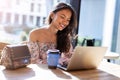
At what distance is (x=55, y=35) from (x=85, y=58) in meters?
0.67

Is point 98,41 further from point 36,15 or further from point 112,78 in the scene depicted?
point 112,78

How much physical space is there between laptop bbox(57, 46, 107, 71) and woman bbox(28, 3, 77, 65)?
30cm

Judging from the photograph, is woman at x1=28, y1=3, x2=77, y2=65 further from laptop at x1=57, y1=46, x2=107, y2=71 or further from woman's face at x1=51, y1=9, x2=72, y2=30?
laptop at x1=57, y1=46, x2=107, y2=71

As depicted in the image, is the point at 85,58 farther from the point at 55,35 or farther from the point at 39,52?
the point at 55,35

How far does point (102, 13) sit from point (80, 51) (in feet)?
7.54

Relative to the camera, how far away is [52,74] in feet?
4.71

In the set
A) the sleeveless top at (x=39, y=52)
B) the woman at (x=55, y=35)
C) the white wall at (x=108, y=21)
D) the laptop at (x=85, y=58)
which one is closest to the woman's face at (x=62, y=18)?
the woman at (x=55, y=35)

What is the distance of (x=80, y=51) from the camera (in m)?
1.53

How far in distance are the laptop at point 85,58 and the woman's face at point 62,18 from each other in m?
0.52

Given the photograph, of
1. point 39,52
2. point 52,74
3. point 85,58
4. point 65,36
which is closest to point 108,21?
point 65,36

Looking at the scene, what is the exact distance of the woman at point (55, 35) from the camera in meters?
2.00

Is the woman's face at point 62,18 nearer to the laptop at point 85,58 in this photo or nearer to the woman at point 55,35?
the woman at point 55,35

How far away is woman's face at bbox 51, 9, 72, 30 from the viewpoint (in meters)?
2.04

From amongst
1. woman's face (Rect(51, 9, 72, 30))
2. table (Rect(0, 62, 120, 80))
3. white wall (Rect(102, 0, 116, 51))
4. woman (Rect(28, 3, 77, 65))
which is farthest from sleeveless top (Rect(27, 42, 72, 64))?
white wall (Rect(102, 0, 116, 51))
